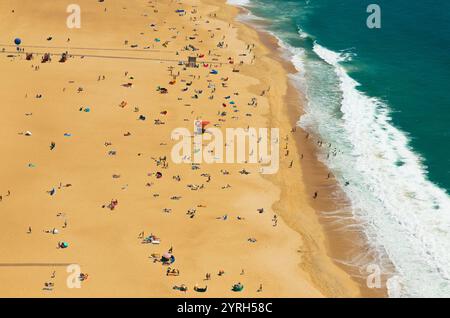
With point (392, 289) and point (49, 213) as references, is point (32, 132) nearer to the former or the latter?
point (49, 213)

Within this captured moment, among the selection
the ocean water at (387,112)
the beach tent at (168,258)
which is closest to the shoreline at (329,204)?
the ocean water at (387,112)

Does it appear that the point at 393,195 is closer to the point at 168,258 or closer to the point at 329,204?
the point at 329,204

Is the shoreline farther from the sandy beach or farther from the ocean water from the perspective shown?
the ocean water

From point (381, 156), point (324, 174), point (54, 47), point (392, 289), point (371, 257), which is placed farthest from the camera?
point (54, 47)

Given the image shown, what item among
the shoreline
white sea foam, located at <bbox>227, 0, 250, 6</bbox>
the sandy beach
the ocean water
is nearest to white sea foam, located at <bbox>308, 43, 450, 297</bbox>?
the ocean water

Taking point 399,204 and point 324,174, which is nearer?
point 399,204

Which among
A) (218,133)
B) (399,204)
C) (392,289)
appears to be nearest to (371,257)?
(392,289)

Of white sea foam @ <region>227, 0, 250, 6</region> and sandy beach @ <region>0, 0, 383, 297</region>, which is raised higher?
white sea foam @ <region>227, 0, 250, 6</region>
